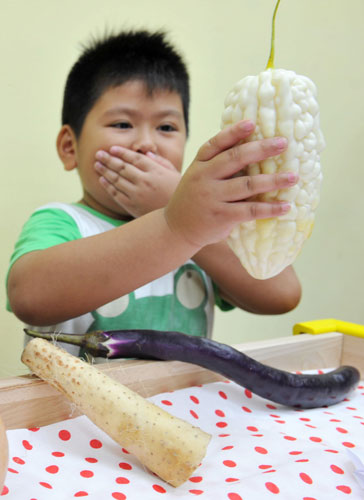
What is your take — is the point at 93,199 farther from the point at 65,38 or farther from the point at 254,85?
the point at 254,85

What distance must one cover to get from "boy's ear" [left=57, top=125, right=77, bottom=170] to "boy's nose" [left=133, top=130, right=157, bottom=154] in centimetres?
14

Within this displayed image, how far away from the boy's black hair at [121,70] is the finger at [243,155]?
1.41 ft

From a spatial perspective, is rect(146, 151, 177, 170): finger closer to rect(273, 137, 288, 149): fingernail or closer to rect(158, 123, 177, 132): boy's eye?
rect(158, 123, 177, 132): boy's eye

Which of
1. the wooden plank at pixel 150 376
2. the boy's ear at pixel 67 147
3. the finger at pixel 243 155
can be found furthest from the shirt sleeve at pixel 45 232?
the finger at pixel 243 155

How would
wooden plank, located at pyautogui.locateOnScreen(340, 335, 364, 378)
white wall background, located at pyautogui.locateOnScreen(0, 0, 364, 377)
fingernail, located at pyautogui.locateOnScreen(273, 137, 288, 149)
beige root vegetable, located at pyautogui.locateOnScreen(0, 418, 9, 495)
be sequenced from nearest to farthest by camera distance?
beige root vegetable, located at pyautogui.locateOnScreen(0, 418, 9, 495) → fingernail, located at pyautogui.locateOnScreen(273, 137, 288, 149) → wooden plank, located at pyautogui.locateOnScreen(340, 335, 364, 378) → white wall background, located at pyautogui.locateOnScreen(0, 0, 364, 377)

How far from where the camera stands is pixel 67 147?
0.92m

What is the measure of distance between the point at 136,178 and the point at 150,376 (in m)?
0.34

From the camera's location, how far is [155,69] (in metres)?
0.87

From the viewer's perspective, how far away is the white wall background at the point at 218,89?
3.45 ft

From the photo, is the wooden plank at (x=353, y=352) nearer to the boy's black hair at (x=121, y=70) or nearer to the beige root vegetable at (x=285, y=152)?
the beige root vegetable at (x=285, y=152)

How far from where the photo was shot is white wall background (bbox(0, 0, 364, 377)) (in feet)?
3.45

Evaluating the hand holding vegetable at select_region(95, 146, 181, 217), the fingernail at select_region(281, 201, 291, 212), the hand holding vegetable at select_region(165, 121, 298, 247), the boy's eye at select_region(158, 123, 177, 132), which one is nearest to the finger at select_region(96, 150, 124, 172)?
the hand holding vegetable at select_region(95, 146, 181, 217)

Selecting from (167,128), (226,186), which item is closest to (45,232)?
(167,128)

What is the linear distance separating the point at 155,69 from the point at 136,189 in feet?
0.76
